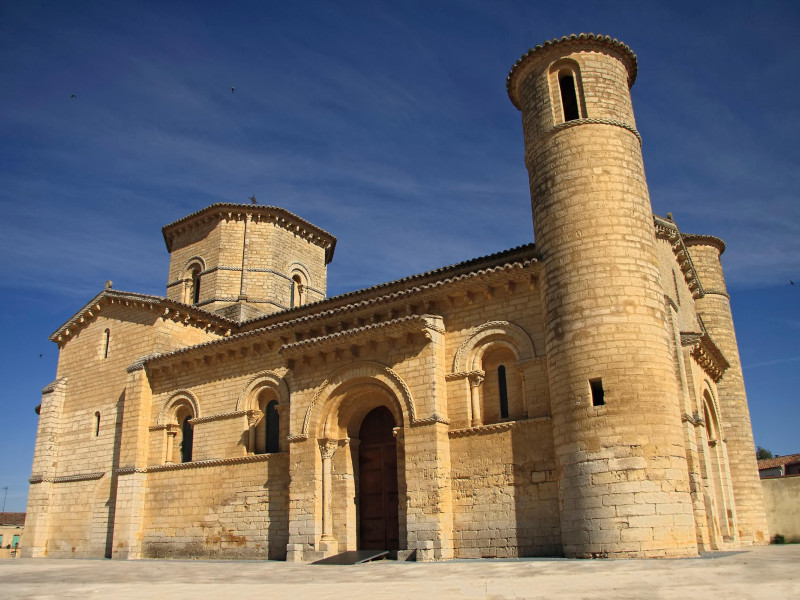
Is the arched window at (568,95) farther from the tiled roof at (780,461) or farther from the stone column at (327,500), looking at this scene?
the tiled roof at (780,461)

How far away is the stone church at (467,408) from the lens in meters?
13.1

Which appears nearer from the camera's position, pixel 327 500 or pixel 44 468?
pixel 327 500

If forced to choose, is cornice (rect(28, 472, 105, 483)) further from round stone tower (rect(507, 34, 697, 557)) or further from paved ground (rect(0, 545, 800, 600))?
round stone tower (rect(507, 34, 697, 557))

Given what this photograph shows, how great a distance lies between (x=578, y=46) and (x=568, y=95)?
3.94 ft

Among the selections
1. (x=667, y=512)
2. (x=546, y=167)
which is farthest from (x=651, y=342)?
(x=546, y=167)

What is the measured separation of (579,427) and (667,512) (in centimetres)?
216

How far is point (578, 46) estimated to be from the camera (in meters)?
16.2

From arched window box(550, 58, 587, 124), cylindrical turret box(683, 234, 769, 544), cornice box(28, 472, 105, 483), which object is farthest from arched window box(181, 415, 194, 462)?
cylindrical turret box(683, 234, 769, 544)

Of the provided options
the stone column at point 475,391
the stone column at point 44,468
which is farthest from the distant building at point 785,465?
the stone column at point 44,468

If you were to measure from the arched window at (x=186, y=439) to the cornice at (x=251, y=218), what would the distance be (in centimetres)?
916

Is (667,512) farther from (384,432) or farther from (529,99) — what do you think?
(529,99)

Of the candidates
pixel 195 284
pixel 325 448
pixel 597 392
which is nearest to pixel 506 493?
pixel 597 392

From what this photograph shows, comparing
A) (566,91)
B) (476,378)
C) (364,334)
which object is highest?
(566,91)

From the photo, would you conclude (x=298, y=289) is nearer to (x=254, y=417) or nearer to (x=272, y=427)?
(x=254, y=417)
